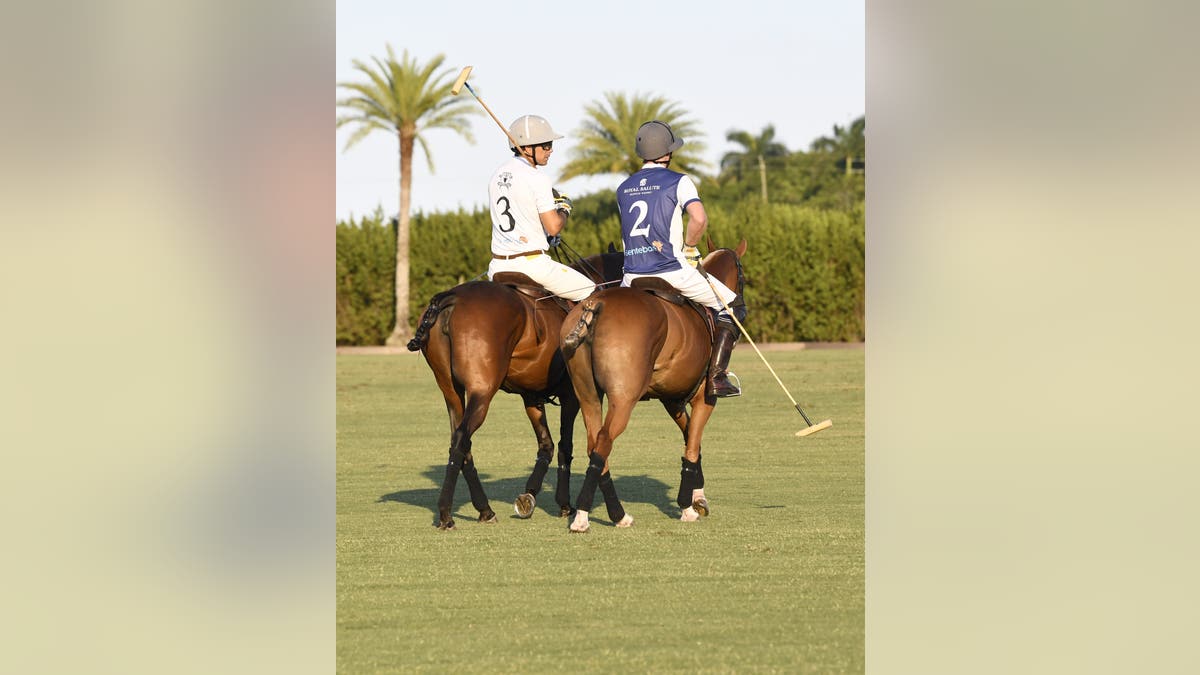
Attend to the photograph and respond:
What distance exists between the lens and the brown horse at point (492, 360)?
34.0 ft

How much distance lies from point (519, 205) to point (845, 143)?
63.0 metres

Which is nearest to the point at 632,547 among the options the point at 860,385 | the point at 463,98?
the point at 860,385

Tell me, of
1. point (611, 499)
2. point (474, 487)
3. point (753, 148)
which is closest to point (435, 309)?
point (474, 487)

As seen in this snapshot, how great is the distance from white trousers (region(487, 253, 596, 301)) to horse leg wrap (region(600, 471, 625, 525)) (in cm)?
149

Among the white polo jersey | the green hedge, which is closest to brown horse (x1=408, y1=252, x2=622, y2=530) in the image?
the white polo jersey

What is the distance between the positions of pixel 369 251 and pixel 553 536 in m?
29.3

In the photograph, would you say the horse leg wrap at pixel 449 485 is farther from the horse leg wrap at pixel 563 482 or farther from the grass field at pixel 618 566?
the horse leg wrap at pixel 563 482

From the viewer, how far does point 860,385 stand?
24.0 metres

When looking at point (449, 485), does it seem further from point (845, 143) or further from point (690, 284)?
point (845, 143)

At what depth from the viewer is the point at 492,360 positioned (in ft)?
34.1

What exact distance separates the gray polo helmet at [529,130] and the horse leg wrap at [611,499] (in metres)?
2.45

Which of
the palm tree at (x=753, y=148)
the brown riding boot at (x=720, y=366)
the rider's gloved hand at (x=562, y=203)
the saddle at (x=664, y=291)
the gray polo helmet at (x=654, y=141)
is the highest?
the palm tree at (x=753, y=148)

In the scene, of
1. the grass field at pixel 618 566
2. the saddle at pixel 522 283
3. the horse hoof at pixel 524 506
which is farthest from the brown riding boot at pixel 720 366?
the horse hoof at pixel 524 506
